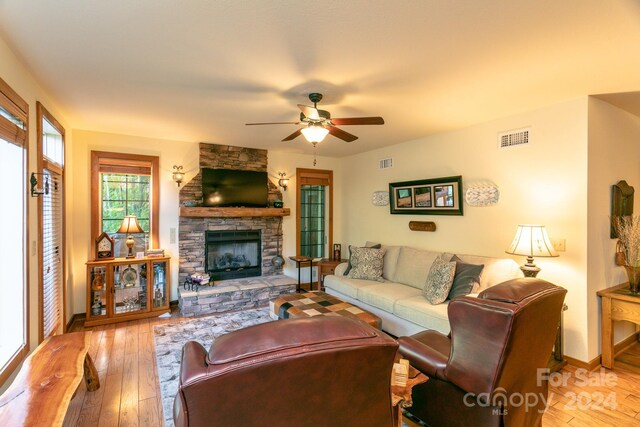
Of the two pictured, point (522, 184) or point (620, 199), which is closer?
point (620, 199)

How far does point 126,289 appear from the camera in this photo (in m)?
4.22

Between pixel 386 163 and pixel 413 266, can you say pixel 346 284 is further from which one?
pixel 386 163

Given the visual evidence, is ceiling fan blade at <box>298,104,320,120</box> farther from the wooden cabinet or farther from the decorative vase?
the decorative vase

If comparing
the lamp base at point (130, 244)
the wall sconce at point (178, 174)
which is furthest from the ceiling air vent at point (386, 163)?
the lamp base at point (130, 244)

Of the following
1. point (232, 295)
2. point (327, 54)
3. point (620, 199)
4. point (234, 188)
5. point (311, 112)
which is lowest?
point (232, 295)

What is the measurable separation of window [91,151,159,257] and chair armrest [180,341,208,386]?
4.12 meters

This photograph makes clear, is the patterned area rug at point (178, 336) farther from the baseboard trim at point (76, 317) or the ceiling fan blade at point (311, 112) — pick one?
the ceiling fan blade at point (311, 112)

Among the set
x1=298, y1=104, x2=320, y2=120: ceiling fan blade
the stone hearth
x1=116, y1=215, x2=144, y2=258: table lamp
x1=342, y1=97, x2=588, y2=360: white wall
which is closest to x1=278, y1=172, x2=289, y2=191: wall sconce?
the stone hearth

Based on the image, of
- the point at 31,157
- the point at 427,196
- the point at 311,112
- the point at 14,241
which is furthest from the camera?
the point at 427,196

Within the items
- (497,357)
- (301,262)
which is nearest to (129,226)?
(301,262)

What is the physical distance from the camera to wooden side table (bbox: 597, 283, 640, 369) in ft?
9.29

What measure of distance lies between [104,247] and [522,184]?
5309mm

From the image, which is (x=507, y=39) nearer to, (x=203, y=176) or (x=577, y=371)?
(x=577, y=371)

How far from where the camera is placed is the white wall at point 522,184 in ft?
9.55
